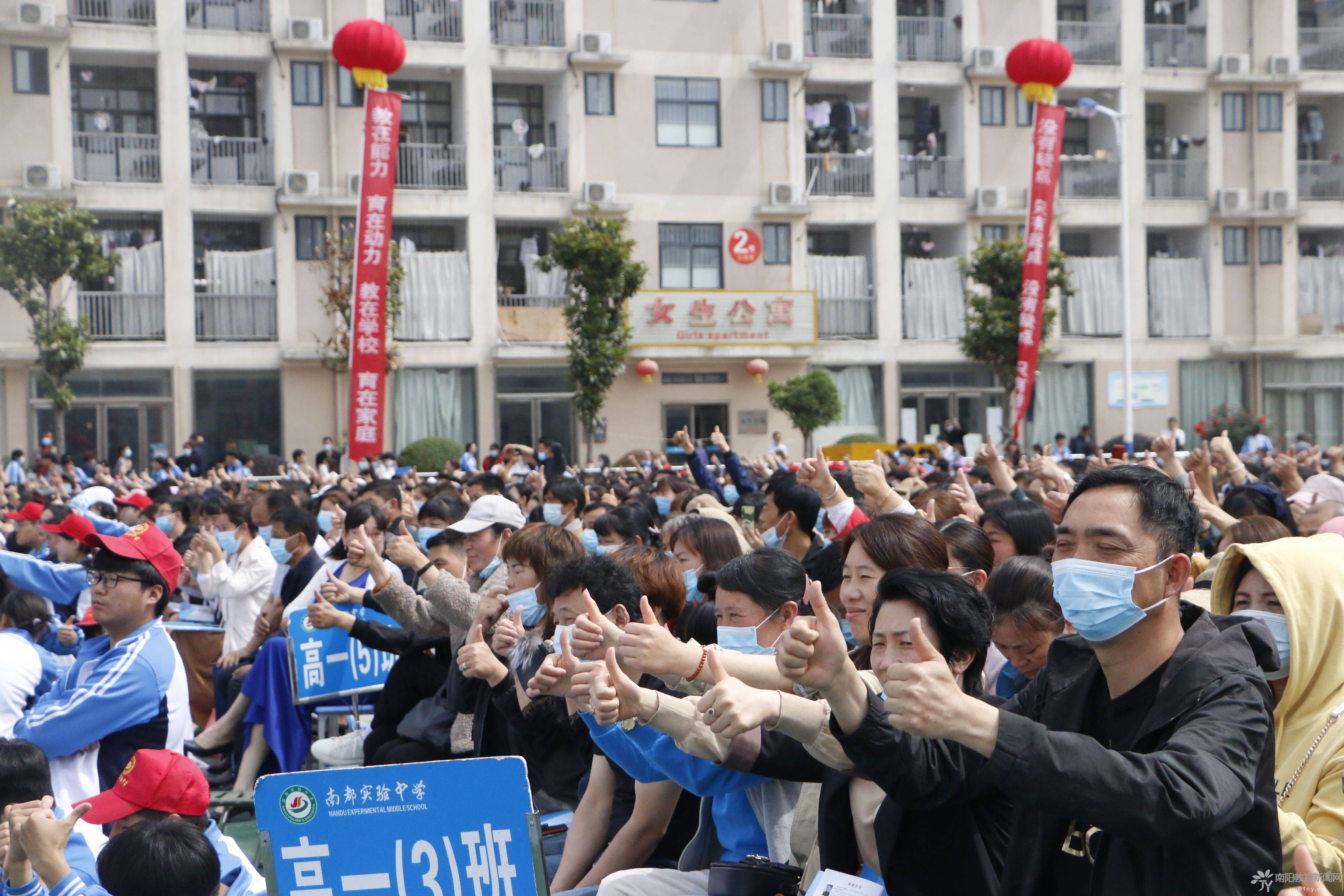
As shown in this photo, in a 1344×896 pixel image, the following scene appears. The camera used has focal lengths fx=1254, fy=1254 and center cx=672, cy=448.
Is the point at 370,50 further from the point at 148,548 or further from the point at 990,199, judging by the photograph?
the point at 148,548

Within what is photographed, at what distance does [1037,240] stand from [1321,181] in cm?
1104

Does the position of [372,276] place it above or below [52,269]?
below

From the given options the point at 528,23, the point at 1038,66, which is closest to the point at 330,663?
the point at 1038,66

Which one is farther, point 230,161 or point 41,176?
point 230,161

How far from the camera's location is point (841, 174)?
27516 millimetres

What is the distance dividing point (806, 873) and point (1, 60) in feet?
80.7

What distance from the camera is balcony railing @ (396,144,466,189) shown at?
25109 millimetres

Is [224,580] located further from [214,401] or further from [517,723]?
[214,401]

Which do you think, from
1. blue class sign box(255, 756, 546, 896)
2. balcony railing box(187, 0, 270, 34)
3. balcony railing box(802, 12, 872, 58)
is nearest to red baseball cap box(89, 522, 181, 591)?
blue class sign box(255, 756, 546, 896)

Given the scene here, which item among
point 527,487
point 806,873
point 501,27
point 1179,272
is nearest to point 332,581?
point 806,873

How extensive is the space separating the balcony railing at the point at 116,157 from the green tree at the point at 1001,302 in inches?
640

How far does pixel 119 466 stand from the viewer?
1961 centimetres

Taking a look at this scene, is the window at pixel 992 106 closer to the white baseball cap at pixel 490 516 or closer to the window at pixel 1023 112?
the window at pixel 1023 112

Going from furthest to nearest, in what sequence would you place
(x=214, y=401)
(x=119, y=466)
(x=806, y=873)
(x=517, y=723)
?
(x=214, y=401), (x=119, y=466), (x=517, y=723), (x=806, y=873)
